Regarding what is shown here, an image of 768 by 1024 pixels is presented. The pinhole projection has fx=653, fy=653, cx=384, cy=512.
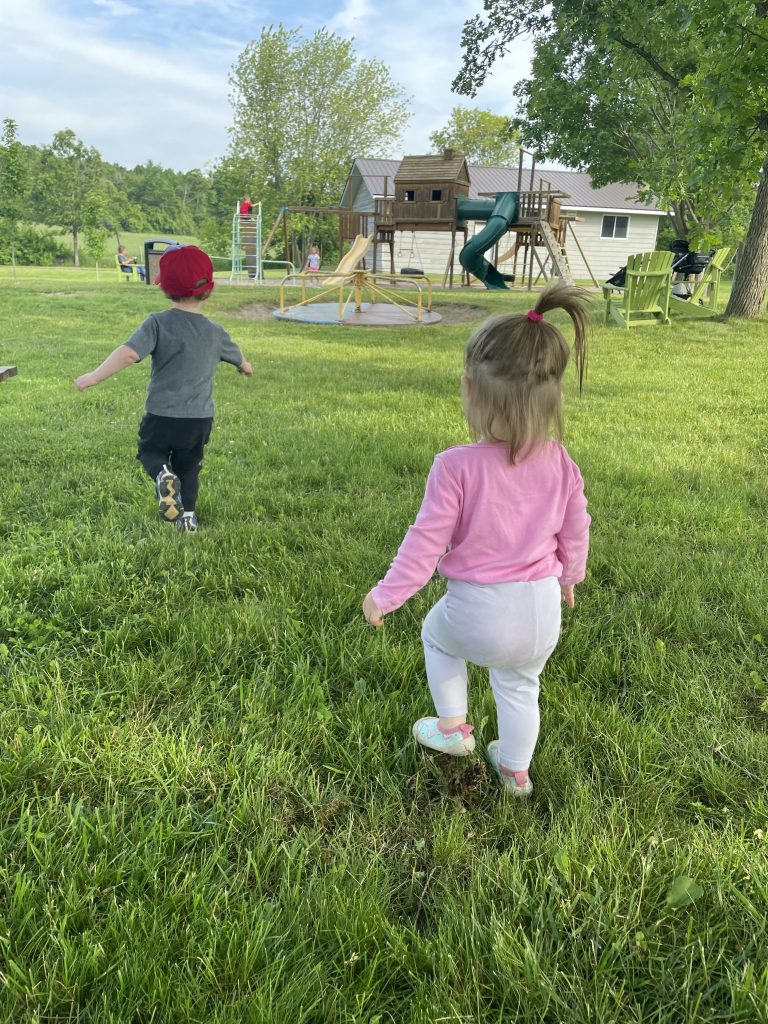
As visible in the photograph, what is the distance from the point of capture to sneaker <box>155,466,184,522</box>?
12.5ft

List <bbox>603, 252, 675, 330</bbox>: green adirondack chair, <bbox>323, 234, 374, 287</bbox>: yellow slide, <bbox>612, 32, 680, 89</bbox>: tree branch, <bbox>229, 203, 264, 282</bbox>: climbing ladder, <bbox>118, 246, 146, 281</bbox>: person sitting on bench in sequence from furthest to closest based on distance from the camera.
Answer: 1. <bbox>118, 246, 146, 281</bbox>: person sitting on bench
2. <bbox>229, 203, 264, 282</bbox>: climbing ladder
3. <bbox>323, 234, 374, 287</bbox>: yellow slide
4. <bbox>612, 32, 680, 89</bbox>: tree branch
5. <bbox>603, 252, 675, 330</bbox>: green adirondack chair

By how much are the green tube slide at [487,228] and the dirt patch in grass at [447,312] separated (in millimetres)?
2039

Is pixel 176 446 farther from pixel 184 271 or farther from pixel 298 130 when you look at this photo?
pixel 298 130

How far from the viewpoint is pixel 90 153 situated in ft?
198

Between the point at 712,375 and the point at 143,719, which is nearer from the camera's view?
the point at 143,719

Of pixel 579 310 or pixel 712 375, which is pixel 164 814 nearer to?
pixel 579 310

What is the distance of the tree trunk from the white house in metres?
26.1

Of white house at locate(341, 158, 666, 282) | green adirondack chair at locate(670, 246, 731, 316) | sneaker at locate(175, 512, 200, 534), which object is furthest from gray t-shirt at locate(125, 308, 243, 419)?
white house at locate(341, 158, 666, 282)

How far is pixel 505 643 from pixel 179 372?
9.31 feet

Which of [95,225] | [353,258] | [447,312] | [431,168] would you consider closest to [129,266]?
[95,225]

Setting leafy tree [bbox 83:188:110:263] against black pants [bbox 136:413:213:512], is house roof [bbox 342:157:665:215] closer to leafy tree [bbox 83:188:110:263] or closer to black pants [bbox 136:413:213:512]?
leafy tree [bbox 83:188:110:263]

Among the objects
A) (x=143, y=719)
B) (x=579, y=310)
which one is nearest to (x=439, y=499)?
(x=579, y=310)

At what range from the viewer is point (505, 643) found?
1859mm

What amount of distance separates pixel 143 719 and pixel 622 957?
1.61 meters
